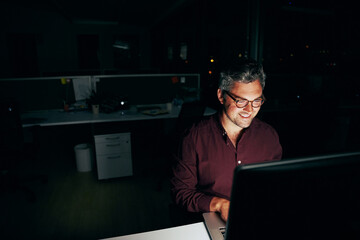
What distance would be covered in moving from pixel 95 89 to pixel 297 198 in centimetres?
322

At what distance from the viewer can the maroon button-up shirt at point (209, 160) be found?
1.22m

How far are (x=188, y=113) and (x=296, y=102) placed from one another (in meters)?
2.16

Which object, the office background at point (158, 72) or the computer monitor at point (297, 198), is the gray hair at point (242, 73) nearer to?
the computer monitor at point (297, 198)

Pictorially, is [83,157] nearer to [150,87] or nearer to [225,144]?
[150,87]

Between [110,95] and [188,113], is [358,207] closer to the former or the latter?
[188,113]

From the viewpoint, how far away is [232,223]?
0.53m

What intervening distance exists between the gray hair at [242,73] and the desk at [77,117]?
5.85ft

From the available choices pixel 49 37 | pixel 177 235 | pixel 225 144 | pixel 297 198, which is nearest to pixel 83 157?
pixel 225 144

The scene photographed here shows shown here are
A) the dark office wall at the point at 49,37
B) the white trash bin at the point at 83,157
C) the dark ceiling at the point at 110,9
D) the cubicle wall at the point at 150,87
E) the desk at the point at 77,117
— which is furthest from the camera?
the dark office wall at the point at 49,37

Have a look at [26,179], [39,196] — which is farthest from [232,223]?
[26,179]

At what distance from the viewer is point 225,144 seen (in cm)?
123

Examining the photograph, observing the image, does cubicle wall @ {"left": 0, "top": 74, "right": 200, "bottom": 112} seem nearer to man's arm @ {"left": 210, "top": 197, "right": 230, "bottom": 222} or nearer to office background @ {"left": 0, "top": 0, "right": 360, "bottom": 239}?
office background @ {"left": 0, "top": 0, "right": 360, "bottom": 239}

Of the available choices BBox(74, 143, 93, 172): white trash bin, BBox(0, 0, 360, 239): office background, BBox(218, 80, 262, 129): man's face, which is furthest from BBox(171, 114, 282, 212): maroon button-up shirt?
BBox(74, 143, 93, 172): white trash bin

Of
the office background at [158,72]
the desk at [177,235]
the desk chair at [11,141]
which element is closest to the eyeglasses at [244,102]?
the desk at [177,235]
